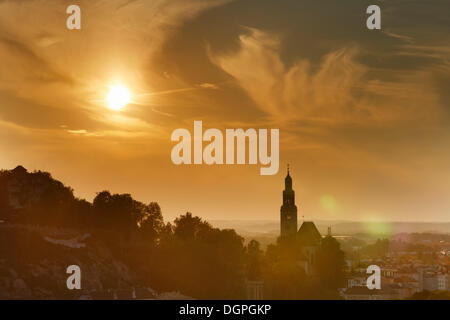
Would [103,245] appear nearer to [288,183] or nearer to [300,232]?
[300,232]

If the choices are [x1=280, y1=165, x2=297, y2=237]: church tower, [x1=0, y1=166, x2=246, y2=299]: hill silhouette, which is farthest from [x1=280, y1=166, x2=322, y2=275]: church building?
[x1=0, y1=166, x2=246, y2=299]: hill silhouette

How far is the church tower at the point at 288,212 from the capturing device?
144 m

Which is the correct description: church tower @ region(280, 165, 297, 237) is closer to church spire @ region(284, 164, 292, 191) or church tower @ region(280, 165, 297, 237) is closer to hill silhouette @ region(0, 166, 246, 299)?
church spire @ region(284, 164, 292, 191)

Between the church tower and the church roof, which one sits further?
the church tower

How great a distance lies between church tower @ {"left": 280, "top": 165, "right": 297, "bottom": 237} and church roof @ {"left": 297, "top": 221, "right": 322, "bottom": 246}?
3.73 meters

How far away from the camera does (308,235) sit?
137000 mm

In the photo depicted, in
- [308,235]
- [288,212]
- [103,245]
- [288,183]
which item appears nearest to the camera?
[103,245]

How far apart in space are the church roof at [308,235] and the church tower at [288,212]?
147 inches

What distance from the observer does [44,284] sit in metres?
86.2

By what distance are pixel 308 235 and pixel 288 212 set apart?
35.4ft

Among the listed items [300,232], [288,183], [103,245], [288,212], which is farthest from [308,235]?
[103,245]

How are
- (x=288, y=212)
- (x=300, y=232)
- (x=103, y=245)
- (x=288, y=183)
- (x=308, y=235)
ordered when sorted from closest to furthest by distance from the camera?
(x=103, y=245) < (x=308, y=235) < (x=300, y=232) < (x=288, y=212) < (x=288, y=183)

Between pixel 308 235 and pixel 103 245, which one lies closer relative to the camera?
pixel 103 245

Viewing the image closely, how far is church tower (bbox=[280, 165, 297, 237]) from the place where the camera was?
144 m
